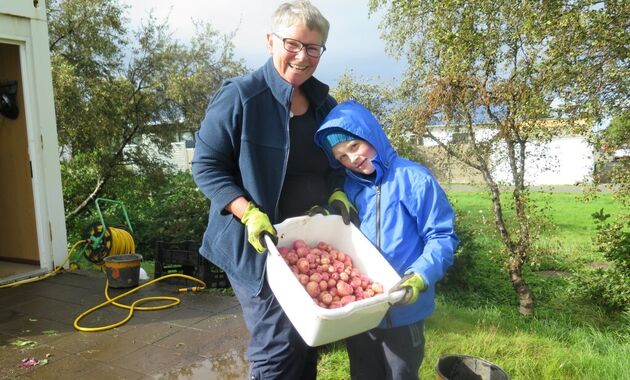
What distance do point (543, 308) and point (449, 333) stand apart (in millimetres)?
3371

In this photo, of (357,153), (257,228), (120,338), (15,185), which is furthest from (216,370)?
(15,185)

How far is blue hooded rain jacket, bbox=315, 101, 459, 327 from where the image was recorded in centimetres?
191

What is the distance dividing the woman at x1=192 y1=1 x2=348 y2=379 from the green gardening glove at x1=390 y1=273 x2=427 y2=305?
0.48 metres

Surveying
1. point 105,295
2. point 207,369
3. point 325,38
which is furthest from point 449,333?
point 105,295

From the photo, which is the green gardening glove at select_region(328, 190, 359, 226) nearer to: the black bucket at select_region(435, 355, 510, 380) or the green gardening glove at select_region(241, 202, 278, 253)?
the green gardening glove at select_region(241, 202, 278, 253)

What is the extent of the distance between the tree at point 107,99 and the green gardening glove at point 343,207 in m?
6.85

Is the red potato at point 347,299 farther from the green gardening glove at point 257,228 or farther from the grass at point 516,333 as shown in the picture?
the grass at point 516,333

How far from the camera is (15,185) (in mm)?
5938

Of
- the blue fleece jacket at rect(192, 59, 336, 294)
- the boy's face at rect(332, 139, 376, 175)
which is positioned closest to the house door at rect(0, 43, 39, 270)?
the blue fleece jacket at rect(192, 59, 336, 294)

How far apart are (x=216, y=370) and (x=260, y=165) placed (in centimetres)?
185

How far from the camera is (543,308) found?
247 inches

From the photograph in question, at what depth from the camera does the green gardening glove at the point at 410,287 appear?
1.74 metres

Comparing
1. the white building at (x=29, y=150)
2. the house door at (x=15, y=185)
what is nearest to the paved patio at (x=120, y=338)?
the white building at (x=29, y=150)

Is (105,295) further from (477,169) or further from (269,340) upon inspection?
(477,169)
